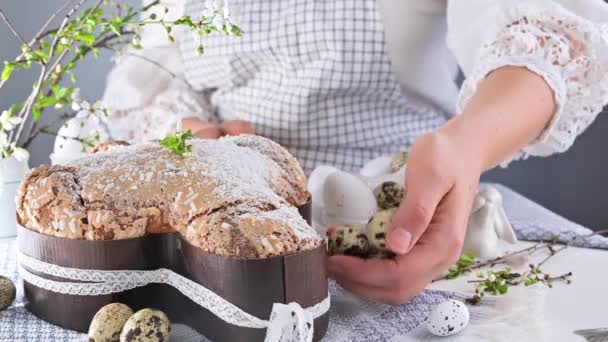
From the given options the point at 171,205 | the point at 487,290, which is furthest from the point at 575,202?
the point at 171,205

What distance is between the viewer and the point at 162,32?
119cm

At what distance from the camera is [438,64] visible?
1062 mm

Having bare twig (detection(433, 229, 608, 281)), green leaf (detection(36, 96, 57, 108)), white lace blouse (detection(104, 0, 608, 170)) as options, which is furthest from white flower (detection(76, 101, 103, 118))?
bare twig (detection(433, 229, 608, 281))

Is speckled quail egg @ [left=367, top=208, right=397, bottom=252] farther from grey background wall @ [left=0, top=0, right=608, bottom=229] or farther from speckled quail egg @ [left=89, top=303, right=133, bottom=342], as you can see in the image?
grey background wall @ [left=0, top=0, right=608, bottom=229]

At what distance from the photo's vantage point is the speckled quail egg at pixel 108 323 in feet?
1.61

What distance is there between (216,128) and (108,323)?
455mm

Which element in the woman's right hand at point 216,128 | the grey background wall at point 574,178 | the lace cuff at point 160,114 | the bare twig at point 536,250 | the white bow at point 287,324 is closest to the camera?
the white bow at point 287,324

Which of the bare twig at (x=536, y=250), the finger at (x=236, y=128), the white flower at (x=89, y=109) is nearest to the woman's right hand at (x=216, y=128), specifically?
the finger at (x=236, y=128)

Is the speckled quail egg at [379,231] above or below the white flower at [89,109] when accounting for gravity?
→ below

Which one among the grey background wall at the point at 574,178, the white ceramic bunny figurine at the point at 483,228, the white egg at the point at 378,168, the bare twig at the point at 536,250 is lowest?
the grey background wall at the point at 574,178

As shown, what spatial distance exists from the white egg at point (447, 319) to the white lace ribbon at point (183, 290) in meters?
0.08

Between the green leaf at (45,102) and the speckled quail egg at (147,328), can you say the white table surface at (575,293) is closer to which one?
the speckled quail egg at (147,328)

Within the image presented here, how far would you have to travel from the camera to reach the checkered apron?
3.15 ft

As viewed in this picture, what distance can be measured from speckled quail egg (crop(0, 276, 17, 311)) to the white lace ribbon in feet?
0.06
